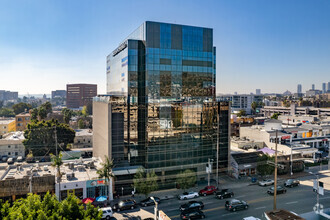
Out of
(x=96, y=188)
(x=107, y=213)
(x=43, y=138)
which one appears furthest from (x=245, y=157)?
(x=43, y=138)

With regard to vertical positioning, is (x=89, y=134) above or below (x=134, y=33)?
below

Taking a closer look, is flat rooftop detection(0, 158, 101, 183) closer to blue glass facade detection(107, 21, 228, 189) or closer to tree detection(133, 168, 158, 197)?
blue glass facade detection(107, 21, 228, 189)

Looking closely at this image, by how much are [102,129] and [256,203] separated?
3212 centimetres

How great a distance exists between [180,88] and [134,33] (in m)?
15.0

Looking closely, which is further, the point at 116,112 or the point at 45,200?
the point at 116,112

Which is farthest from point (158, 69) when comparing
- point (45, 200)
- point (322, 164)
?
point (322, 164)

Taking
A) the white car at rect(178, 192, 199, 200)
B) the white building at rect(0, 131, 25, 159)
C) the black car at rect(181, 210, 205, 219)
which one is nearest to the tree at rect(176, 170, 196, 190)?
the white car at rect(178, 192, 199, 200)

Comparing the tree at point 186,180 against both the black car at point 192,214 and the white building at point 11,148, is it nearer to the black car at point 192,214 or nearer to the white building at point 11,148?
the black car at point 192,214

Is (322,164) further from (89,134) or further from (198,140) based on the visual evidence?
(89,134)

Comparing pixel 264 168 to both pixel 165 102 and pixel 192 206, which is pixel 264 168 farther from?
pixel 165 102

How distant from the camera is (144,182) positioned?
40844mm

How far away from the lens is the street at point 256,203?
117ft

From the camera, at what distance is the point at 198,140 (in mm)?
49594

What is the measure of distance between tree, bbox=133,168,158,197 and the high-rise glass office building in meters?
3.88
